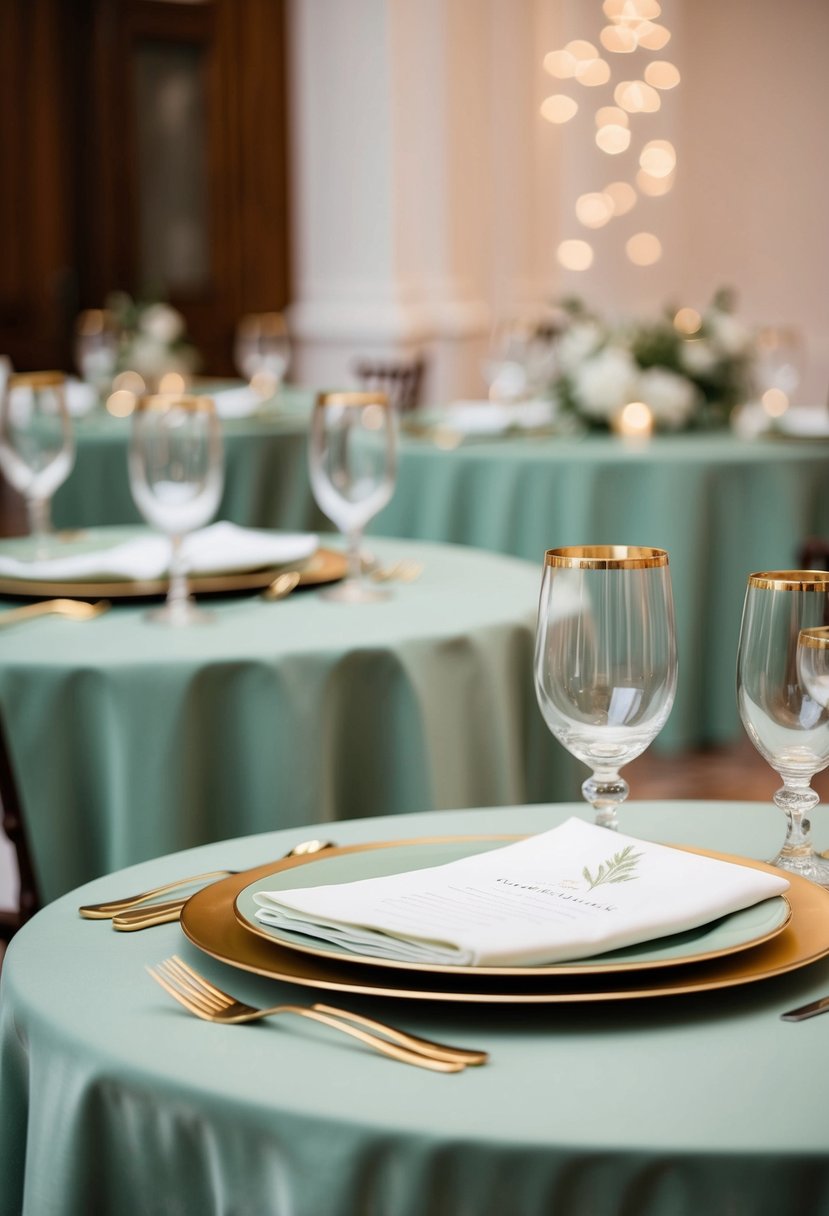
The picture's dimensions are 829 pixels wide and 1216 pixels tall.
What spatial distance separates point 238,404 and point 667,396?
1281 mm

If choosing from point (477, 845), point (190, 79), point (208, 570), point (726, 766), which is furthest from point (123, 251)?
point (477, 845)

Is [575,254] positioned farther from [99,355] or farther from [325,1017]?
[325,1017]

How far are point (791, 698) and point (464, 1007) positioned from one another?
31cm

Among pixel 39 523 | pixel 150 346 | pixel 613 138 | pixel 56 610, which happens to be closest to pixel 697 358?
pixel 150 346

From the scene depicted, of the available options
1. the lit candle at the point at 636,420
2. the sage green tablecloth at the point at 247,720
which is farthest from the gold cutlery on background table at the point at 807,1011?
the lit candle at the point at 636,420

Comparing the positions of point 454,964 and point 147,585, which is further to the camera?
point 147,585

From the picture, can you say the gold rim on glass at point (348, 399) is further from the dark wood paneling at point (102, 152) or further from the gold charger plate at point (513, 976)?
the dark wood paneling at point (102, 152)

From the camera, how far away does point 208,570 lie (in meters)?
2.21

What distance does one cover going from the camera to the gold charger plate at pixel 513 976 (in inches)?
33.9

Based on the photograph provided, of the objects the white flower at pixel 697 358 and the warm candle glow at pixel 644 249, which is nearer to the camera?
the white flower at pixel 697 358

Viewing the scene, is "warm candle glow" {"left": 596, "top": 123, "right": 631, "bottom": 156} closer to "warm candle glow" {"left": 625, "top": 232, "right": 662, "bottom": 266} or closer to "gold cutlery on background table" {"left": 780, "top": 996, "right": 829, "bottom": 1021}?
"warm candle glow" {"left": 625, "top": 232, "right": 662, "bottom": 266}

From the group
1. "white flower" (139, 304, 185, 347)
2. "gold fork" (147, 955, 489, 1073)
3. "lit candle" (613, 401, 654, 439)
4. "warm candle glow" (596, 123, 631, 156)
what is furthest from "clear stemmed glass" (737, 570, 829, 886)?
"warm candle glow" (596, 123, 631, 156)

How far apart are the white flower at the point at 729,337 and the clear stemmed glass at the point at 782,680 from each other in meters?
3.80

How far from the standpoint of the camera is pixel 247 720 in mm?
1910
